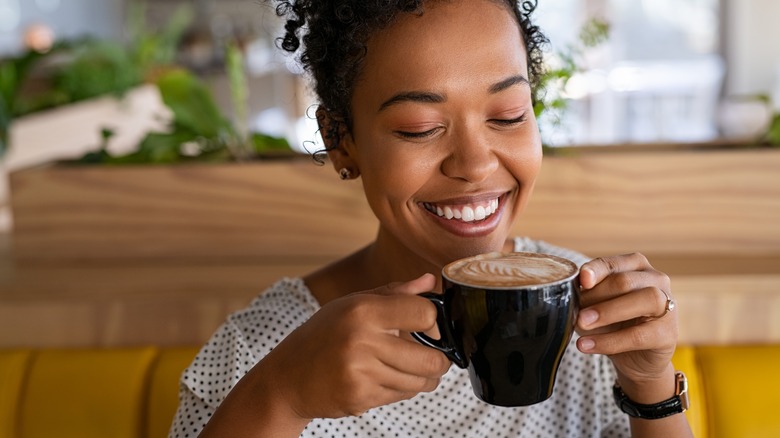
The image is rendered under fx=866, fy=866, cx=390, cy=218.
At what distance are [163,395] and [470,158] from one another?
75 centimetres

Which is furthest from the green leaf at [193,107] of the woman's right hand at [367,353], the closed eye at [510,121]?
the woman's right hand at [367,353]

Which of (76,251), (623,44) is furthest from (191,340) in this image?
(623,44)

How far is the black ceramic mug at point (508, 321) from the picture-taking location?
0.81 meters

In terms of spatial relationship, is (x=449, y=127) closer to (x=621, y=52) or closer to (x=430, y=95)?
(x=430, y=95)

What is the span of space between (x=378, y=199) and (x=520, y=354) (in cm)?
34

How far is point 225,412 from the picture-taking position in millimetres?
989

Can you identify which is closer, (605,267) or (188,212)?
(605,267)

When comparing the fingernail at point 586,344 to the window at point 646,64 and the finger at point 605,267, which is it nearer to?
the finger at point 605,267

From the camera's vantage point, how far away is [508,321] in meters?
0.82

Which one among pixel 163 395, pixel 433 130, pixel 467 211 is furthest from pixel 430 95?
pixel 163 395

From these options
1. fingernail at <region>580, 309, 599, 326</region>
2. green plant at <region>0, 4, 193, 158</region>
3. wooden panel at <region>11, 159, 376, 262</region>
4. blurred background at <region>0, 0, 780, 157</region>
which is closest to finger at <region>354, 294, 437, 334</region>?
fingernail at <region>580, 309, 599, 326</region>

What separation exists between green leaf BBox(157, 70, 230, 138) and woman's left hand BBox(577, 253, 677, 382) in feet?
4.27

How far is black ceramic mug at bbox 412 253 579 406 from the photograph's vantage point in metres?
0.81

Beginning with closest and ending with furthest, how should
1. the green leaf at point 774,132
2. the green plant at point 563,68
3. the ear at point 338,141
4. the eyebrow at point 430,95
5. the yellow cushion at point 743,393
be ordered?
the eyebrow at point 430,95, the ear at point 338,141, the yellow cushion at point 743,393, the green plant at point 563,68, the green leaf at point 774,132
